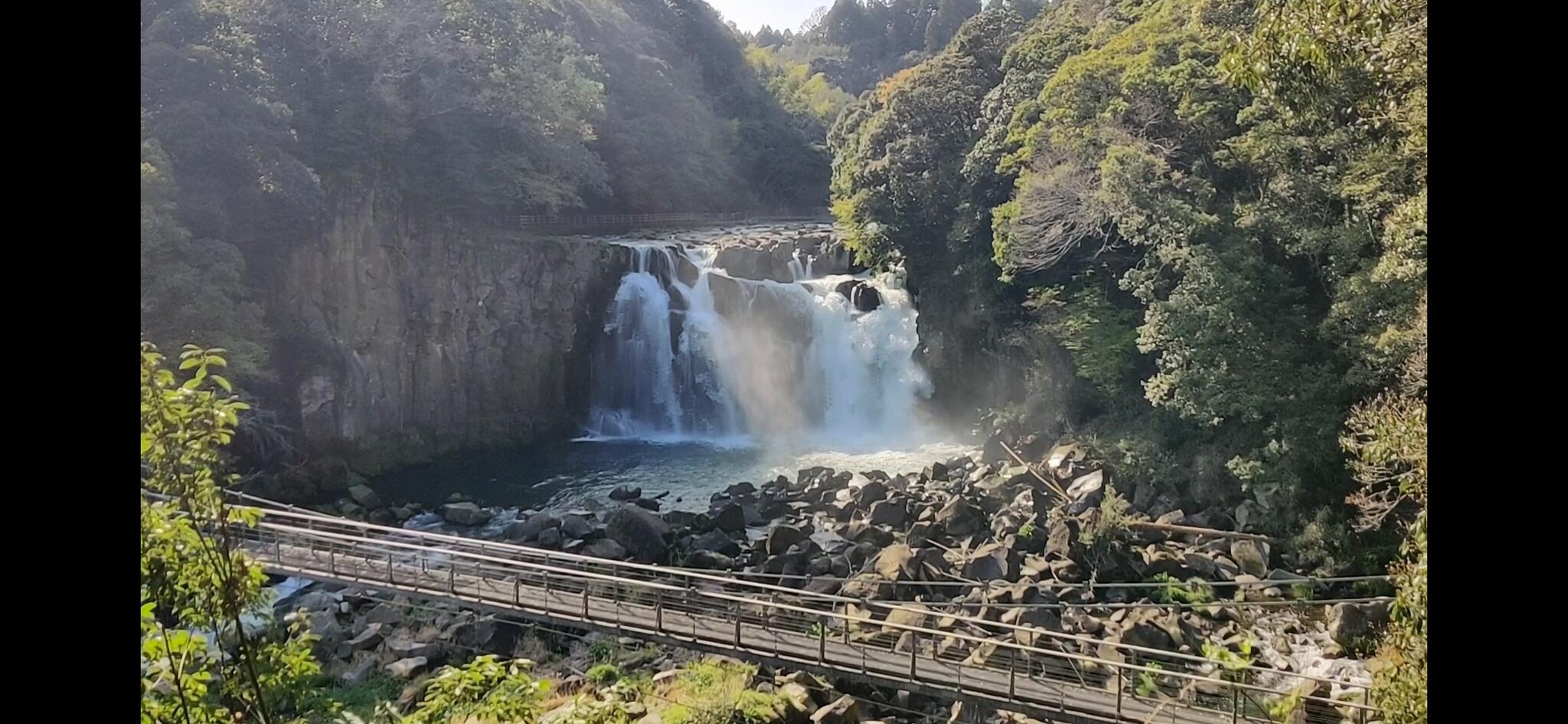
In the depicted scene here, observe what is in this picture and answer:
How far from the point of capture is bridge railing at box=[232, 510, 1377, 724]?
8156mm

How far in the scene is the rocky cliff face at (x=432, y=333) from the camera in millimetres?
19266

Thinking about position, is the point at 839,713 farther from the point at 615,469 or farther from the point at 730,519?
the point at 615,469

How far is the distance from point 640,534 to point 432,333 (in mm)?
9754

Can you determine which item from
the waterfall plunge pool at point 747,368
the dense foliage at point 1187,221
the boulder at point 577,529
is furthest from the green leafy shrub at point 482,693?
the waterfall plunge pool at point 747,368

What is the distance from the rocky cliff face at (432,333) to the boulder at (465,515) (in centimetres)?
396

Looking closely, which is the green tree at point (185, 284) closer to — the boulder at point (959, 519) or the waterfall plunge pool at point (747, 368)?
the waterfall plunge pool at point (747, 368)

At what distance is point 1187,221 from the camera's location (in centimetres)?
1330

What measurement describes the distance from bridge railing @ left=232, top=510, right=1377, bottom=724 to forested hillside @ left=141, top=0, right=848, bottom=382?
166 inches

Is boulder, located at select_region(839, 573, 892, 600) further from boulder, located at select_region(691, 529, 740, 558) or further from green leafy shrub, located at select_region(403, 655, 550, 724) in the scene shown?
green leafy shrub, located at select_region(403, 655, 550, 724)

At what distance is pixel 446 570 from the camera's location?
10906 millimetres

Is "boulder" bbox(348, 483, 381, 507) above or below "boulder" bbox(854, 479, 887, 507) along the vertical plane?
below

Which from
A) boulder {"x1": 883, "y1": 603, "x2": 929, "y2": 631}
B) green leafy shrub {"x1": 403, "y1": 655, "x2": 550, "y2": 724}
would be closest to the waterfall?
boulder {"x1": 883, "y1": 603, "x2": 929, "y2": 631}

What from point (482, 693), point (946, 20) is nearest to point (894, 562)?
point (482, 693)
